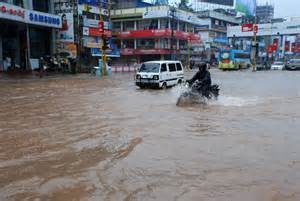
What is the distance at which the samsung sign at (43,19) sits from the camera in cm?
3408

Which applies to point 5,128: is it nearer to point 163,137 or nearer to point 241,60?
point 163,137

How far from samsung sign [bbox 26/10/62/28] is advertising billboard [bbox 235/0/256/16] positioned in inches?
1909

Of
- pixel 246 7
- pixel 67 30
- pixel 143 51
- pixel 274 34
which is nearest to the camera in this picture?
pixel 67 30

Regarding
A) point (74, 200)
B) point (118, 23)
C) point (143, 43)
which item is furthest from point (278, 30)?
point (74, 200)

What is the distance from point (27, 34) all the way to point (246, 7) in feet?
179

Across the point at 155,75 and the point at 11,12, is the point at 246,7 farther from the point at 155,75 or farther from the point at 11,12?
the point at 155,75

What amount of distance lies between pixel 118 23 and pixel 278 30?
1042 inches

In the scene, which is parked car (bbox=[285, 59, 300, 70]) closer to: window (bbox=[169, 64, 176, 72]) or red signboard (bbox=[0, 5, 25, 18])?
window (bbox=[169, 64, 176, 72])

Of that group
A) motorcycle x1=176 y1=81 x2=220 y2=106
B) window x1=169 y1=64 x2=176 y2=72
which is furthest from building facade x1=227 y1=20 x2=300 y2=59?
motorcycle x1=176 y1=81 x2=220 y2=106

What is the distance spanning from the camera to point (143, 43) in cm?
6425

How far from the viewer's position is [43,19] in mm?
35969

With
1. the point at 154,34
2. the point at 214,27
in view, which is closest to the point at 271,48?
the point at 214,27

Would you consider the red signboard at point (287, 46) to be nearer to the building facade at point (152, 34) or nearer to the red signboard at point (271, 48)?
the red signboard at point (271, 48)

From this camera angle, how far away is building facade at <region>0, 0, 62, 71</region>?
1344 inches
